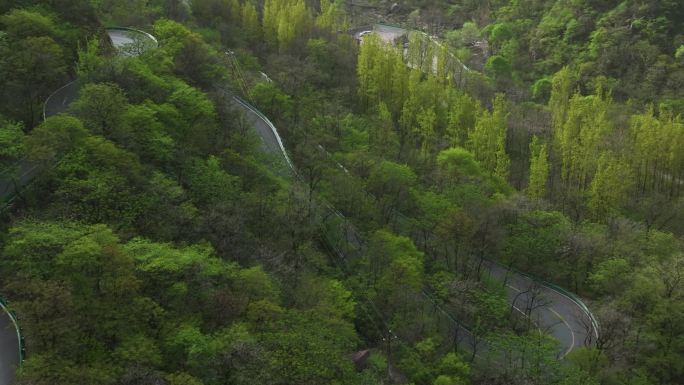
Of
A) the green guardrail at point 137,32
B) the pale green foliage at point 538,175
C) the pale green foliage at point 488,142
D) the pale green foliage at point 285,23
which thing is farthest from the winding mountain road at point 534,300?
the pale green foliage at point 285,23

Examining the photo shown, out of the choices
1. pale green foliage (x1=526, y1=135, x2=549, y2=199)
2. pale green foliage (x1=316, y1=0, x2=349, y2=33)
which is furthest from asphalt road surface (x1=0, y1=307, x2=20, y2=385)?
pale green foliage (x1=316, y1=0, x2=349, y2=33)

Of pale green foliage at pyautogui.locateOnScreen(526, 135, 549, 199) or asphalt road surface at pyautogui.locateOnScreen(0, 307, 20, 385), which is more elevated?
asphalt road surface at pyautogui.locateOnScreen(0, 307, 20, 385)

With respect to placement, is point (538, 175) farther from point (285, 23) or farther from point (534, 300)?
point (285, 23)

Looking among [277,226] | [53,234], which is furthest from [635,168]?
[53,234]

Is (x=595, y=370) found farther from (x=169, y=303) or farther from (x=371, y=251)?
(x=169, y=303)

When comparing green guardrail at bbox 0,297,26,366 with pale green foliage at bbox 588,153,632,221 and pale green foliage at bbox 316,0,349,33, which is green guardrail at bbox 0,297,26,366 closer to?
pale green foliage at bbox 588,153,632,221
